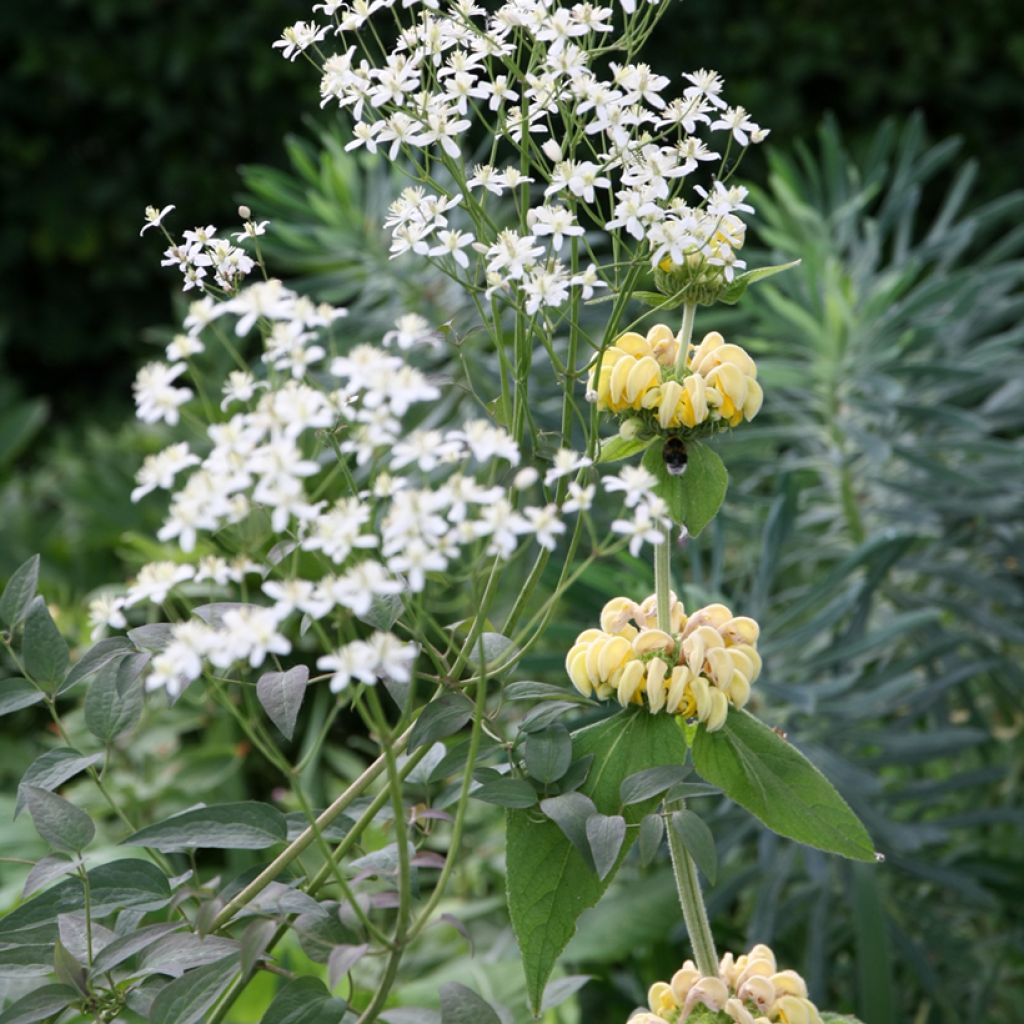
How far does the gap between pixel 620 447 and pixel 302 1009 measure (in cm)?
27

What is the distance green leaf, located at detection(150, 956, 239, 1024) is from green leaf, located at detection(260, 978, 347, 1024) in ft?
0.07

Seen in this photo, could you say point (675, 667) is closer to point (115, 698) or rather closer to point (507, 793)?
point (507, 793)

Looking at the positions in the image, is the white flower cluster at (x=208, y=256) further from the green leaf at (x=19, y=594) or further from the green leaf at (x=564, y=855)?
the green leaf at (x=564, y=855)

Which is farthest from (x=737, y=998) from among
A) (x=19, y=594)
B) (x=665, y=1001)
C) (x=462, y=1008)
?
(x=19, y=594)

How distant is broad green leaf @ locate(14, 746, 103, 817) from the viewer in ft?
1.82

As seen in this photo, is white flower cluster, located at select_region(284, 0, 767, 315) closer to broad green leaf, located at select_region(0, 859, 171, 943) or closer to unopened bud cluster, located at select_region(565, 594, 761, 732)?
unopened bud cluster, located at select_region(565, 594, 761, 732)

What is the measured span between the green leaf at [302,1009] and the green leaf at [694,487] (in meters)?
0.23

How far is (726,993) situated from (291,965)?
1.96ft

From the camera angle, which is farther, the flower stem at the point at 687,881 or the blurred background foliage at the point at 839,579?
the blurred background foliage at the point at 839,579

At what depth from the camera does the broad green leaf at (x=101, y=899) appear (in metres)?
0.54

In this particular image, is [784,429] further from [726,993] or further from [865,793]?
[726,993]

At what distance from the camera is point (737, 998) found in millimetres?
593

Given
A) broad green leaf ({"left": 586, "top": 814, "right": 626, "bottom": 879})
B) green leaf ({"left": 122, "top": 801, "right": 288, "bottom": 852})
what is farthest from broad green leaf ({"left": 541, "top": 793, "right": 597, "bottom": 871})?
green leaf ({"left": 122, "top": 801, "right": 288, "bottom": 852})

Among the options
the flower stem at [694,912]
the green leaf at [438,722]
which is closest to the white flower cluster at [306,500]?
the green leaf at [438,722]
